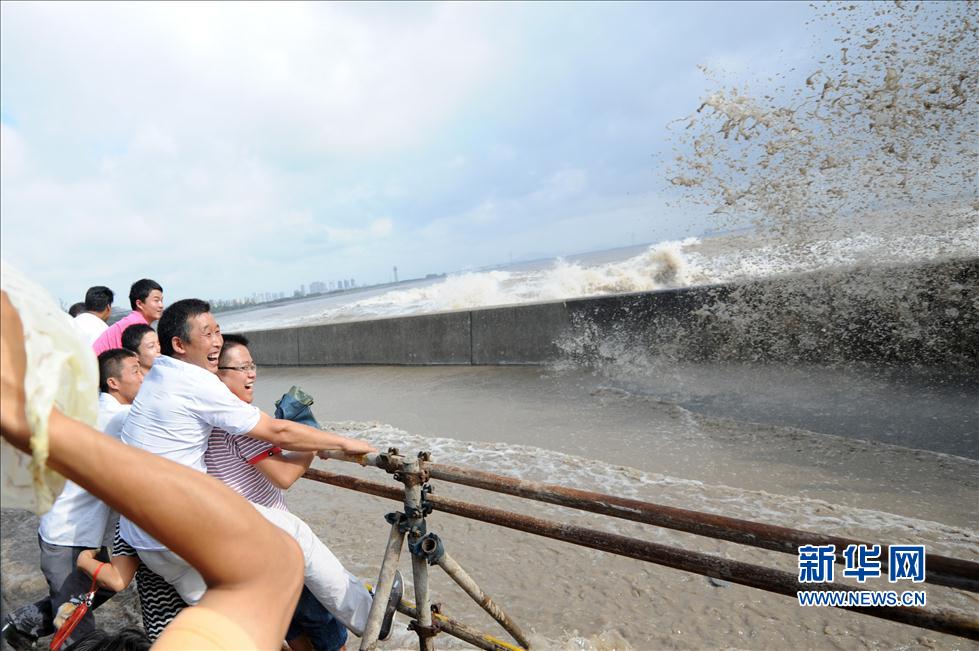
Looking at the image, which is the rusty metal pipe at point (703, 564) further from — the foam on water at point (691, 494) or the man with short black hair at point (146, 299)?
the man with short black hair at point (146, 299)

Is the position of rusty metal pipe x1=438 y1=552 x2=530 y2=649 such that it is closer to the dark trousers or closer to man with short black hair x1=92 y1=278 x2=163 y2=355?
the dark trousers

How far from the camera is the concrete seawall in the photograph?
6305 mm

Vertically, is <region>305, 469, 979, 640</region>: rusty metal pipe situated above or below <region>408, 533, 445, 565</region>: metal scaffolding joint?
above

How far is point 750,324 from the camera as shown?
7707mm

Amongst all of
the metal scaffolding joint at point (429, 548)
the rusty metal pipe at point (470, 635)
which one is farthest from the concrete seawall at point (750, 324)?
the metal scaffolding joint at point (429, 548)

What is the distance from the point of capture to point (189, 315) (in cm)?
244

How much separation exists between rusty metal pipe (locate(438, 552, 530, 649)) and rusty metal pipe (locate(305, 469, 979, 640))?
8.4 inches

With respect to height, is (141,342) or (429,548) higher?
(141,342)

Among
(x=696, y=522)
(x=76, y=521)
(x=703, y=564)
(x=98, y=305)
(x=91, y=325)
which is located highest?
(x=98, y=305)

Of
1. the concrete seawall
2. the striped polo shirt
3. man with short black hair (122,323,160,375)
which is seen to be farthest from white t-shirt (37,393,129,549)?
the concrete seawall

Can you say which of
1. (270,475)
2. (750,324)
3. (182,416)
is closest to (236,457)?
(270,475)

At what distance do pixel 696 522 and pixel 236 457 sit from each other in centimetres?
179

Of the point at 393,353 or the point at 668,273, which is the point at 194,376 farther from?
the point at 668,273

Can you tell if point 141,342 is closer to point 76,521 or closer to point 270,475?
point 76,521
